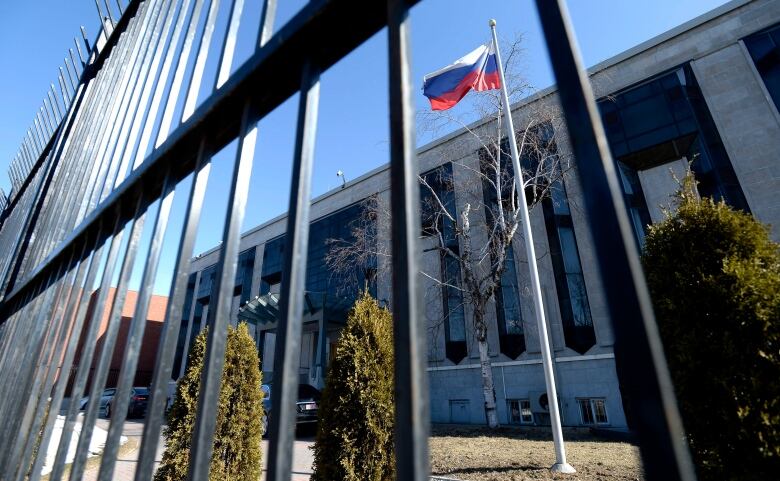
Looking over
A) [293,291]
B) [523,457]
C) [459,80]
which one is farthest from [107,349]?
[459,80]

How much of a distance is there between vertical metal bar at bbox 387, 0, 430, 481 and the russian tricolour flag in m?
9.96

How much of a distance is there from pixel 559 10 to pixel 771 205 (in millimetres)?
16077

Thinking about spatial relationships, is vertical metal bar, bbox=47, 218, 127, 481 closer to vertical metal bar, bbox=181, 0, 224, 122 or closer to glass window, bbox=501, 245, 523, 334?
vertical metal bar, bbox=181, 0, 224, 122

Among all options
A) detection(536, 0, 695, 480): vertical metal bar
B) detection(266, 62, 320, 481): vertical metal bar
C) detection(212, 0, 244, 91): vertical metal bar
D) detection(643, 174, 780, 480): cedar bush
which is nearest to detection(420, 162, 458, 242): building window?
detection(643, 174, 780, 480): cedar bush

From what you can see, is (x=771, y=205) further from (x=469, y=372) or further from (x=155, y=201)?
(x=155, y=201)

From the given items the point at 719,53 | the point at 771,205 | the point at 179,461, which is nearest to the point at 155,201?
the point at 179,461

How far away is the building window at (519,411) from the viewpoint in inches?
595

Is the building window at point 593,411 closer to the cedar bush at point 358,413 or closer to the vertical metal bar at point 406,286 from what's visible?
the cedar bush at point 358,413

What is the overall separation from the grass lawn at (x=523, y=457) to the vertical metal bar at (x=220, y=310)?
603 cm

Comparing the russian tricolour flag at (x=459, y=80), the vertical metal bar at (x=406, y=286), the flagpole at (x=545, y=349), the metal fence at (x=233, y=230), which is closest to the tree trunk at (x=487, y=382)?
the flagpole at (x=545, y=349)

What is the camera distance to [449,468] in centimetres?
698

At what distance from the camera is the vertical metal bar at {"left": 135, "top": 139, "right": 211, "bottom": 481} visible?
90cm

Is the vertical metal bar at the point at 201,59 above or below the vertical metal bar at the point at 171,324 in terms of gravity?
above

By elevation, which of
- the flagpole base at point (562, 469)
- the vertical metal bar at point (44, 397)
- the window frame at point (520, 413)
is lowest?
the flagpole base at point (562, 469)
